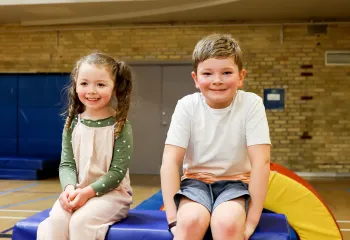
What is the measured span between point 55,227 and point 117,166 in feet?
1.40

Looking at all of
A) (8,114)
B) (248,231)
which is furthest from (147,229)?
(8,114)

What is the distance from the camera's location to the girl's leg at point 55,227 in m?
2.00

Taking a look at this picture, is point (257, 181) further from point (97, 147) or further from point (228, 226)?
point (97, 147)

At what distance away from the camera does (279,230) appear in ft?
6.54

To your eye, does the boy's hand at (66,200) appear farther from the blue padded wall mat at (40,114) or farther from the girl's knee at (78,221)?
the blue padded wall mat at (40,114)

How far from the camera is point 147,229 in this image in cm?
206

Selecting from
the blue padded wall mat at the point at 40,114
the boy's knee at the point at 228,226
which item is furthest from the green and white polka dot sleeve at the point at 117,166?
the blue padded wall mat at the point at 40,114

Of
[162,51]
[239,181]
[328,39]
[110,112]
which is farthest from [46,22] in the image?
[239,181]

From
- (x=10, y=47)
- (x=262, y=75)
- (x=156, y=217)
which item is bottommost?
(x=156, y=217)

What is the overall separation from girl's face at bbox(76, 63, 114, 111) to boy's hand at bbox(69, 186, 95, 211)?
44cm

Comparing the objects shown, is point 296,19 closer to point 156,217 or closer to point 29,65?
point 29,65

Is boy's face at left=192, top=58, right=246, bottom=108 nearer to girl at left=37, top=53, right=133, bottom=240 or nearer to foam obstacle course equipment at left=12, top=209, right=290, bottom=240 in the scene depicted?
girl at left=37, top=53, right=133, bottom=240

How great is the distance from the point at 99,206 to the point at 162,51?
7.25 meters

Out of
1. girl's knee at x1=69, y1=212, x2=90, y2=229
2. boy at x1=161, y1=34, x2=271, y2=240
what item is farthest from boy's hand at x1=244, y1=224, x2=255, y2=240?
girl's knee at x1=69, y1=212, x2=90, y2=229
